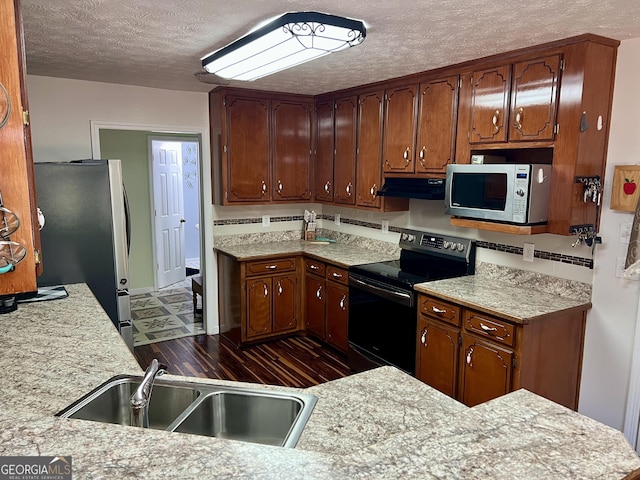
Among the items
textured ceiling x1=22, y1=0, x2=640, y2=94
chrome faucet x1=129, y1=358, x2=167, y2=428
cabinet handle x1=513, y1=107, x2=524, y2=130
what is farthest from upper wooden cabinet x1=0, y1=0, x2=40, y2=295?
cabinet handle x1=513, y1=107, x2=524, y2=130

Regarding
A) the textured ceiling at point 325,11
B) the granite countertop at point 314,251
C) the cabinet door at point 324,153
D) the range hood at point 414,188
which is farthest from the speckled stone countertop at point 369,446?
the cabinet door at point 324,153

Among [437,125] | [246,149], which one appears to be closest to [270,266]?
[246,149]

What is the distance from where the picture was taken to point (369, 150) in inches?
156

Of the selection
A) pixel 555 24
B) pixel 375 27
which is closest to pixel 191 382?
pixel 375 27

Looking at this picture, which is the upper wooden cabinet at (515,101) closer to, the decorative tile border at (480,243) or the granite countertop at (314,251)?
the decorative tile border at (480,243)

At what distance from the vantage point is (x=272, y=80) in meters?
3.71

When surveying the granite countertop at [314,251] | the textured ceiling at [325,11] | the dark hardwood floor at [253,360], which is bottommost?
the dark hardwood floor at [253,360]

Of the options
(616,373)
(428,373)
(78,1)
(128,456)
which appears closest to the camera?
(128,456)

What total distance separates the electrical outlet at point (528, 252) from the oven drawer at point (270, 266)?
6.76 ft

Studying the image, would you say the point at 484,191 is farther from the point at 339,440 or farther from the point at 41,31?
the point at 41,31

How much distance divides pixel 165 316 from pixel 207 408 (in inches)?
154

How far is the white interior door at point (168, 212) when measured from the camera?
20.0ft

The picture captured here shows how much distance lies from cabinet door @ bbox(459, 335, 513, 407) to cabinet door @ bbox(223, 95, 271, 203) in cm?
Result: 244

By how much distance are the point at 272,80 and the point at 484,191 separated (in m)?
1.93
